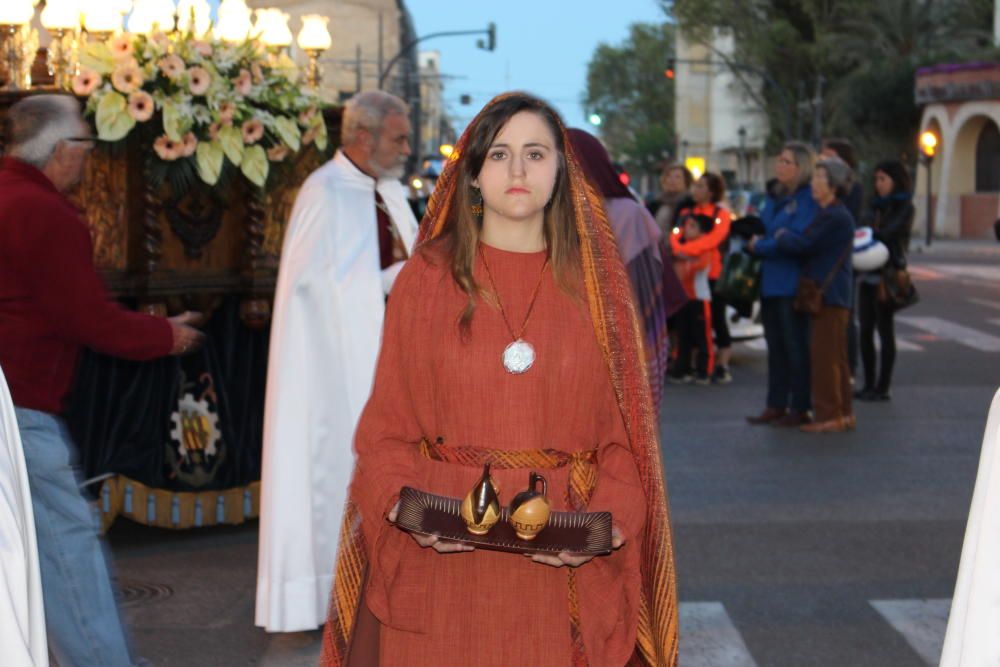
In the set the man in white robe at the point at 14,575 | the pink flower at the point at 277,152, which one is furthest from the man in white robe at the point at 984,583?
the pink flower at the point at 277,152

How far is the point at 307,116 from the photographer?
8.16m

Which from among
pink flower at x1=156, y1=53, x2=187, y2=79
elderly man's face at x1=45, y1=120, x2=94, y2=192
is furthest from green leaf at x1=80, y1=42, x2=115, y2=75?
elderly man's face at x1=45, y1=120, x2=94, y2=192

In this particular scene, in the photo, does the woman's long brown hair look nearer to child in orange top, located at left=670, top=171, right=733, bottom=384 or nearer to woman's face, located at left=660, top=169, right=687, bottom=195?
child in orange top, located at left=670, top=171, right=733, bottom=384

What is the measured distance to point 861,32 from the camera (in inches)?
2451

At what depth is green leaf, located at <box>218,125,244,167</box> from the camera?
7.90 metres

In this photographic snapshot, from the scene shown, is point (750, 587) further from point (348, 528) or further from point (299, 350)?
point (348, 528)

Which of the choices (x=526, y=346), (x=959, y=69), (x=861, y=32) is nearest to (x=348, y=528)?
(x=526, y=346)

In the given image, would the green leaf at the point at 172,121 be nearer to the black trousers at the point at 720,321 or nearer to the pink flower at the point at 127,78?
the pink flower at the point at 127,78

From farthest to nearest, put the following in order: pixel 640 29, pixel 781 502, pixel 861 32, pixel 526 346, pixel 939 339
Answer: pixel 640 29 < pixel 861 32 < pixel 939 339 < pixel 781 502 < pixel 526 346

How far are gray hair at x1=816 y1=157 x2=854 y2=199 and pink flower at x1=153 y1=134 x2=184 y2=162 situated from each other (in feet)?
16.9

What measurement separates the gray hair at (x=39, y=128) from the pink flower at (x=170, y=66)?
8.32 ft

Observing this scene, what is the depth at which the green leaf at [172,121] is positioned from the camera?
7.69m

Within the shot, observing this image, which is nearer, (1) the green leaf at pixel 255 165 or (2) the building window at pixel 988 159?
(1) the green leaf at pixel 255 165

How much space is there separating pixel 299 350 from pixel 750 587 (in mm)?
2290
